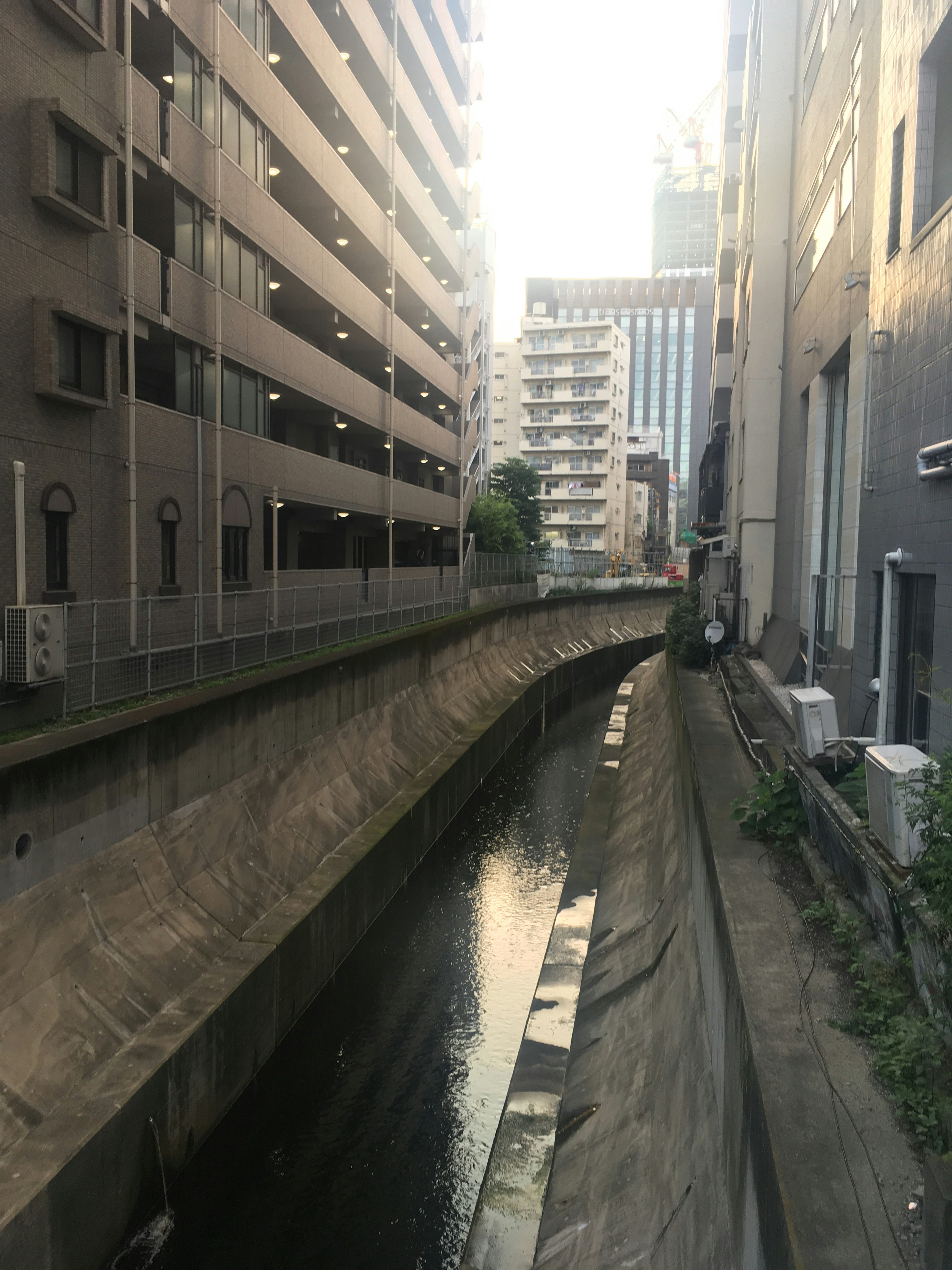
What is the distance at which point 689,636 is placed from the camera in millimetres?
27250

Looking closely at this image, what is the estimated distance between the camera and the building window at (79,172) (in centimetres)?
1334

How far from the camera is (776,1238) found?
3791 mm

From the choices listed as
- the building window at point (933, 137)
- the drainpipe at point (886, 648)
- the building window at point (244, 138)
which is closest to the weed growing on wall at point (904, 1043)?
the drainpipe at point (886, 648)

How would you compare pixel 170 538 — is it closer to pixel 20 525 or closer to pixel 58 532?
pixel 58 532

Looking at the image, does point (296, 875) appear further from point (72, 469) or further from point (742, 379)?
point (742, 379)

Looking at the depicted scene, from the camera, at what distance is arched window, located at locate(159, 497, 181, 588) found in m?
17.7

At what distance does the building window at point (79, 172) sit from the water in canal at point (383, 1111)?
36.7ft

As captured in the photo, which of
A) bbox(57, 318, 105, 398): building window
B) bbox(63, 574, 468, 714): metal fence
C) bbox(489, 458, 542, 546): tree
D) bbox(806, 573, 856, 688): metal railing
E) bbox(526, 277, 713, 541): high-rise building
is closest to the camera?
bbox(63, 574, 468, 714): metal fence

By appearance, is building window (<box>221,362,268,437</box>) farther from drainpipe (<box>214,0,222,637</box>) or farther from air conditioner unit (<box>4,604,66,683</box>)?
air conditioner unit (<box>4,604,66,683</box>)

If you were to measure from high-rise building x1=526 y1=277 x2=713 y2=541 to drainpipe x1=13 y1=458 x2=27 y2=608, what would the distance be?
155054 mm

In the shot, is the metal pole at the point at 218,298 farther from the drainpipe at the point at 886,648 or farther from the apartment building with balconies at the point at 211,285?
the drainpipe at the point at 886,648

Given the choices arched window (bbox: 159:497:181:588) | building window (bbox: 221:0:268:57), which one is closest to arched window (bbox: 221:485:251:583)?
arched window (bbox: 159:497:181:588)

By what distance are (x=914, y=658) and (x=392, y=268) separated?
27110 mm

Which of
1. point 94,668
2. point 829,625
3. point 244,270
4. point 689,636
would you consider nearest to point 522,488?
point 689,636
